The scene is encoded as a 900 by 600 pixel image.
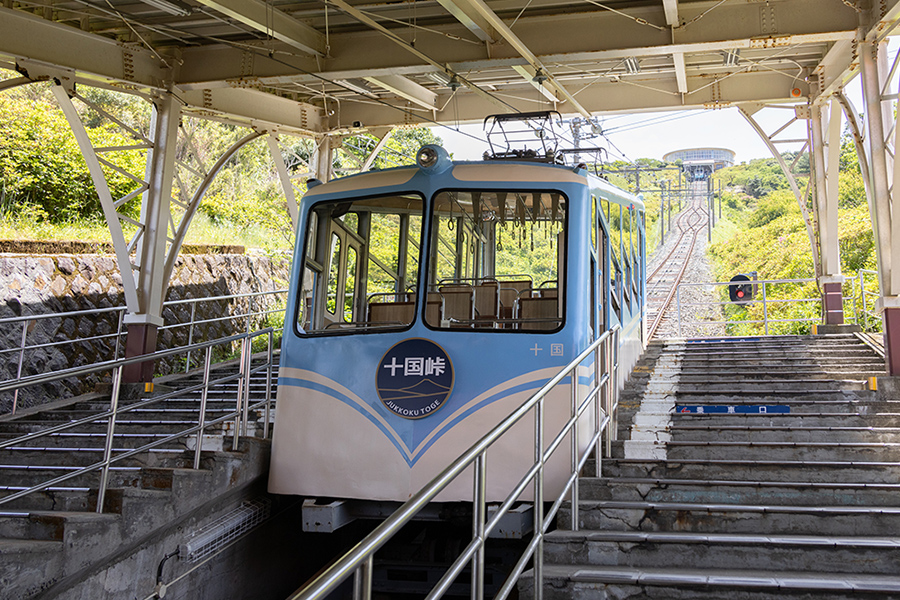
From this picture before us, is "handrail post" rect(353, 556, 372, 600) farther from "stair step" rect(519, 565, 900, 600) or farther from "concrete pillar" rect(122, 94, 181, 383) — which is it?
"concrete pillar" rect(122, 94, 181, 383)

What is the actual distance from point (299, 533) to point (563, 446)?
313 centimetres

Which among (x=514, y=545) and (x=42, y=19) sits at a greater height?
(x=42, y=19)

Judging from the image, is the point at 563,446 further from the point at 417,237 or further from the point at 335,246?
the point at 335,246

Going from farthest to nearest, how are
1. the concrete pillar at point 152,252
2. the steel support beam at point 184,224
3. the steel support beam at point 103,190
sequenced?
the steel support beam at point 184,224, the concrete pillar at point 152,252, the steel support beam at point 103,190

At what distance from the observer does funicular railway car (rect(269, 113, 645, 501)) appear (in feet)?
18.1

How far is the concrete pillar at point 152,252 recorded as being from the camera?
8969 millimetres

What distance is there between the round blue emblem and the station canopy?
10.4 feet

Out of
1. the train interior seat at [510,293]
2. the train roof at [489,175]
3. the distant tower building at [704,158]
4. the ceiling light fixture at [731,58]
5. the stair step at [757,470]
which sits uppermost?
the distant tower building at [704,158]

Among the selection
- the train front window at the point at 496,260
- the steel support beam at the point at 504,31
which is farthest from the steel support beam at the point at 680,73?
the train front window at the point at 496,260

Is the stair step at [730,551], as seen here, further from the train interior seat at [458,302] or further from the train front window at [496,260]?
the train interior seat at [458,302]

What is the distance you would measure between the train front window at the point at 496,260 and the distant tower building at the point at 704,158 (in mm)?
68330

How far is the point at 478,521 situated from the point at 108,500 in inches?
125

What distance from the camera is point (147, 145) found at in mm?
9172

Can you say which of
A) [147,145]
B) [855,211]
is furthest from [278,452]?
[855,211]
